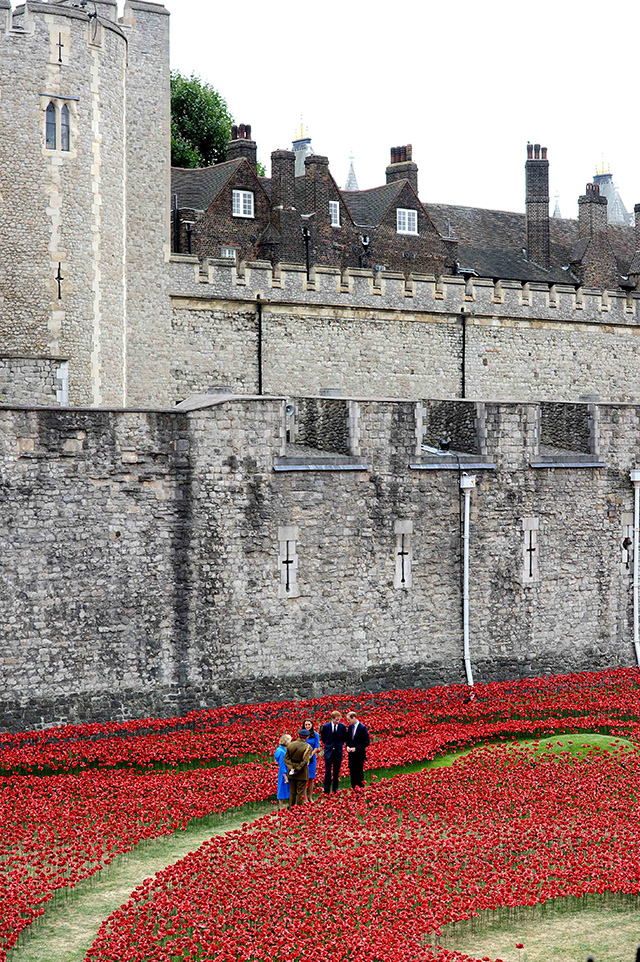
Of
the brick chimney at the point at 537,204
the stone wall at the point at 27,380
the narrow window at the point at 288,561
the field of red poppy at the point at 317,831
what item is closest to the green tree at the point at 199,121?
the brick chimney at the point at 537,204

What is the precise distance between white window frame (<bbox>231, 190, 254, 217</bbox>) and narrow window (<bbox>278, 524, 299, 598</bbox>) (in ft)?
66.0

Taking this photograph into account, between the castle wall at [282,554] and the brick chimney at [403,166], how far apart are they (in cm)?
2202

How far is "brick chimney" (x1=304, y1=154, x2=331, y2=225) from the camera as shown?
38.9 m

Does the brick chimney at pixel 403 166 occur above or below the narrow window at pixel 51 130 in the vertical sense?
above

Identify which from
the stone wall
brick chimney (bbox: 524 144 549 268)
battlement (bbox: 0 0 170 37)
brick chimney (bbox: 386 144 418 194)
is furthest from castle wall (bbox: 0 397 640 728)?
brick chimney (bbox: 386 144 418 194)

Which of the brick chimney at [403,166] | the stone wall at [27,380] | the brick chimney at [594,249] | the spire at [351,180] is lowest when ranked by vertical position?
the stone wall at [27,380]

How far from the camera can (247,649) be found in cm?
1923

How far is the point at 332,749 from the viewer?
1535cm

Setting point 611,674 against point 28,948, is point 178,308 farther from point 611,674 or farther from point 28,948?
point 28,948

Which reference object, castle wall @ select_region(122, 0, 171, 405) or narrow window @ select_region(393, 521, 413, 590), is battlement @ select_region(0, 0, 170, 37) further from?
narrow window @ select_region(393, 521, 413, 590)

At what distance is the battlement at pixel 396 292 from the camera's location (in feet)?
99.8

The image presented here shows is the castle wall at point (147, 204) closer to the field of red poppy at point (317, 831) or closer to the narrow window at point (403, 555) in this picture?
the narrow window at point (403, 555)

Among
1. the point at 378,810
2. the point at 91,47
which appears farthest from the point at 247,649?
the point at 91,47

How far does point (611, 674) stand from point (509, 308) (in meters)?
15.2
